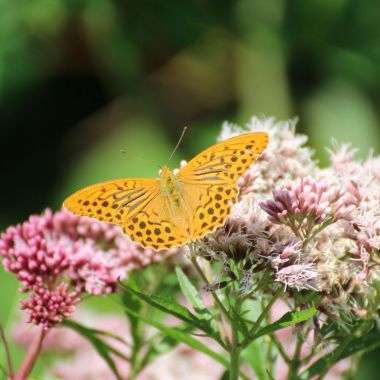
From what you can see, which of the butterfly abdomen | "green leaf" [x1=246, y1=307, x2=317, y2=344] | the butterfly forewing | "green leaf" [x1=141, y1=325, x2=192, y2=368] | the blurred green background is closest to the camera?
"green leaf" [x1=246, y1=307, x2=317, y2=344]

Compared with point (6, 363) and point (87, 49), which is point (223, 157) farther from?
point (87, 49)

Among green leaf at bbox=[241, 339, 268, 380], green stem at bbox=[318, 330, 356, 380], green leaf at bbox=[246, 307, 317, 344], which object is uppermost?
green leaf at bbox=[246, 307, 317, 344]

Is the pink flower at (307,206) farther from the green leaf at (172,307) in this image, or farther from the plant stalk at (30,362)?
the plant stalk at (30,362)

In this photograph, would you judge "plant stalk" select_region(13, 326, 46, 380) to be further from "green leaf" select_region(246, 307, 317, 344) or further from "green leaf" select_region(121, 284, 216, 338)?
"green leaf" select_region(246, 307, 317, 344)


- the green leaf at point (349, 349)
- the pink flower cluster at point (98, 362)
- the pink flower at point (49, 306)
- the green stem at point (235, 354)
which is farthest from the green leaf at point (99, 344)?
the green leaf at point (349, 349)

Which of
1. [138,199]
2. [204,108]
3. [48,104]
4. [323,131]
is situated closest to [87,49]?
[48,104]

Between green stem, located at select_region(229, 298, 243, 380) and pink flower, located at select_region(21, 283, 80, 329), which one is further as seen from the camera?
Answer: pink flower, located at select_region(21, 283, 80, 329)

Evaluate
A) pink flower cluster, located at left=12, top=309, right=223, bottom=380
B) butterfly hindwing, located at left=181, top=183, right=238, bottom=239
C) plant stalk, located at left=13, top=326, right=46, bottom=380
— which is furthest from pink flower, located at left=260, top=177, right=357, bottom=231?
pink flower cluster, located at left=12, top=309, right=223, bottom=380
